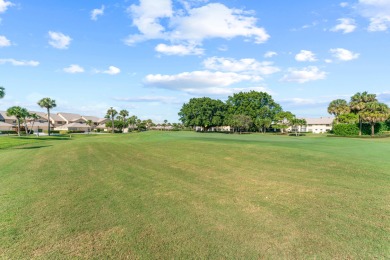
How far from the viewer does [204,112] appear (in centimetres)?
10044

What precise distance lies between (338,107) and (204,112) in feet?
158

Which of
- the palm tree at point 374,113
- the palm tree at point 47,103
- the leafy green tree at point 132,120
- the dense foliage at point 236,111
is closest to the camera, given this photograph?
the palm tree at point 374,113

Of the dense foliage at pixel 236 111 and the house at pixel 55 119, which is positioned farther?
the house at pixel 55 119

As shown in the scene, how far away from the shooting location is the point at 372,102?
2351 inches

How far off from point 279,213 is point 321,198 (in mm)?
2254

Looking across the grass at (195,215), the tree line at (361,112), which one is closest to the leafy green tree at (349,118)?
the tree line at (361,112)

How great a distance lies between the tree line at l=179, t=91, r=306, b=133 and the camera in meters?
86.9

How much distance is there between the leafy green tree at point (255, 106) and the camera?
9112cm

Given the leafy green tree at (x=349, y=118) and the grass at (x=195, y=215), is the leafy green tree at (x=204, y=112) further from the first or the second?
the grass at (x=195, y=215)

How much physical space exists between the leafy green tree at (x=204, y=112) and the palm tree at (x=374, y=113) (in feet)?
168

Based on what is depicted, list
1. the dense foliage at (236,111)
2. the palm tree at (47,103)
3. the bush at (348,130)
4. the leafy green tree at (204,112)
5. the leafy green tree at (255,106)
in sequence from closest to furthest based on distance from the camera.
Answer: the bush at (348,130) → the palm tree at (47,103) → the dense foliage at (236,111) → the leafy green tree at (255,106) → the leafy green tree at (204,112)

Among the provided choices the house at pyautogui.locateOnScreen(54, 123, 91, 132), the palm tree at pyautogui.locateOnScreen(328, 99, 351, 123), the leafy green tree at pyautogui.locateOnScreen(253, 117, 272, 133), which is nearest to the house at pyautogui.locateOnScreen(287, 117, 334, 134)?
the leafy green tree at pyautogui.locateOnScreen(253, 117, 272, 133)

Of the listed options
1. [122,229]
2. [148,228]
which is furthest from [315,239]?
[122,229]

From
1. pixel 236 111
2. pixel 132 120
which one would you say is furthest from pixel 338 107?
pixel 132 120
